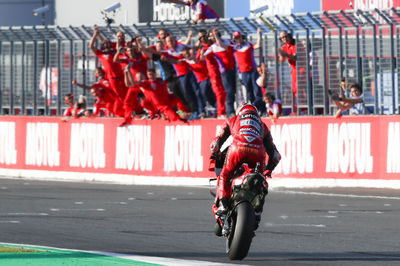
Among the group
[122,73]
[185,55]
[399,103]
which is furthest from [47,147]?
[399,103]

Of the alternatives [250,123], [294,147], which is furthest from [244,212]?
[294,147]

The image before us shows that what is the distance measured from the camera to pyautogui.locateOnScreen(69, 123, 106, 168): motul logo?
942 inches

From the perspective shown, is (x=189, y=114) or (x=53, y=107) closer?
(x=189, y=114)

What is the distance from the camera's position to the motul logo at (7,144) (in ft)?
84.1

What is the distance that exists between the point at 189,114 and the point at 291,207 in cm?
601

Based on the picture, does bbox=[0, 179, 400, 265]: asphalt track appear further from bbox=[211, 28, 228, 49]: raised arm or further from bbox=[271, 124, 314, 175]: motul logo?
bbox=[211, 28, 228, 49]: raised arm

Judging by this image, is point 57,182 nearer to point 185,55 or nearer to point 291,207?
point 185,55

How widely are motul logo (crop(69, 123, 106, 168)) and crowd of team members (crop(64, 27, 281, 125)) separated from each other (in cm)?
33

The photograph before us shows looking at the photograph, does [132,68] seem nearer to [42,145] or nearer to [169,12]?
[42,145]

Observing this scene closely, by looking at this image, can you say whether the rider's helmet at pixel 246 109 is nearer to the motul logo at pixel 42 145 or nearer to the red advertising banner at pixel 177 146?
the red advertising banner at pixel 177 146

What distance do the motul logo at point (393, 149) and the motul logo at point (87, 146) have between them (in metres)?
6.38

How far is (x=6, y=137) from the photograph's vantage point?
25.7 m

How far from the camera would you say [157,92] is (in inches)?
906

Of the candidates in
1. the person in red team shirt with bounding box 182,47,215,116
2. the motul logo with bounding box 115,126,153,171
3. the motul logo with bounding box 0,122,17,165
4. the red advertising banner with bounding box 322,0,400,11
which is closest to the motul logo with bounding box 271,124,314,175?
the person in red team shirt with bounding box 182,47,215,116
